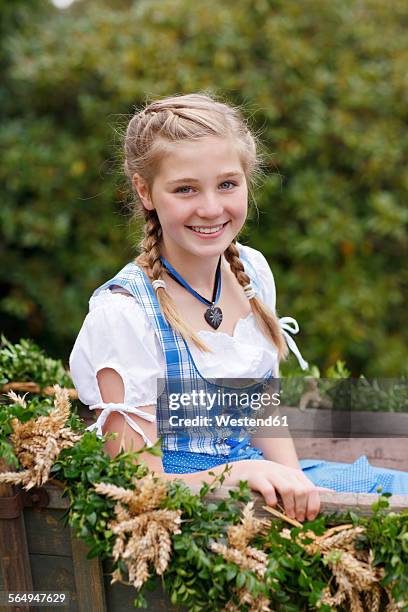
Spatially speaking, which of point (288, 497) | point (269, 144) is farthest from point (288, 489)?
point (269, 144)

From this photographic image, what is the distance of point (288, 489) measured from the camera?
62.7 inches

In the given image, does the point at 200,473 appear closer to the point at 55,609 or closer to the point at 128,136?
the point at 55,609

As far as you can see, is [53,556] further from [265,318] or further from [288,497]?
[265,318]

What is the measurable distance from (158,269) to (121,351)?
0.27m

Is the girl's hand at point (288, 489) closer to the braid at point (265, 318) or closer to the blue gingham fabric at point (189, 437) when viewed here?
the blue gingham fabric at point (189, 437)

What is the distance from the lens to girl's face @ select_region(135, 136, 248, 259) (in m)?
1.89

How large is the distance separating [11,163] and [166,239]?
2.12 m

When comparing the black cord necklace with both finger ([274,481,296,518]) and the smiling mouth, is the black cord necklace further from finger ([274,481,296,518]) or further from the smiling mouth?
finger ([274,481,296,518])

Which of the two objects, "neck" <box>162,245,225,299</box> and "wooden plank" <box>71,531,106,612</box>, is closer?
"wooden plank" <box>71,531,106,612</box>

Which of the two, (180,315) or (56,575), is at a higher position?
(180,315)

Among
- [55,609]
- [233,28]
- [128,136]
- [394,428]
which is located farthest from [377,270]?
[55,609]

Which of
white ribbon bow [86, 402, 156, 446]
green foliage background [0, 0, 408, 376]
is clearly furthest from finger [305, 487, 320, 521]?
green foliage background [0, 0, 408, 376]

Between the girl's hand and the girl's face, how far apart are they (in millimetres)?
571

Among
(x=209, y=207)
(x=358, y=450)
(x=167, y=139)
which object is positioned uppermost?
(x=167, y=139)
